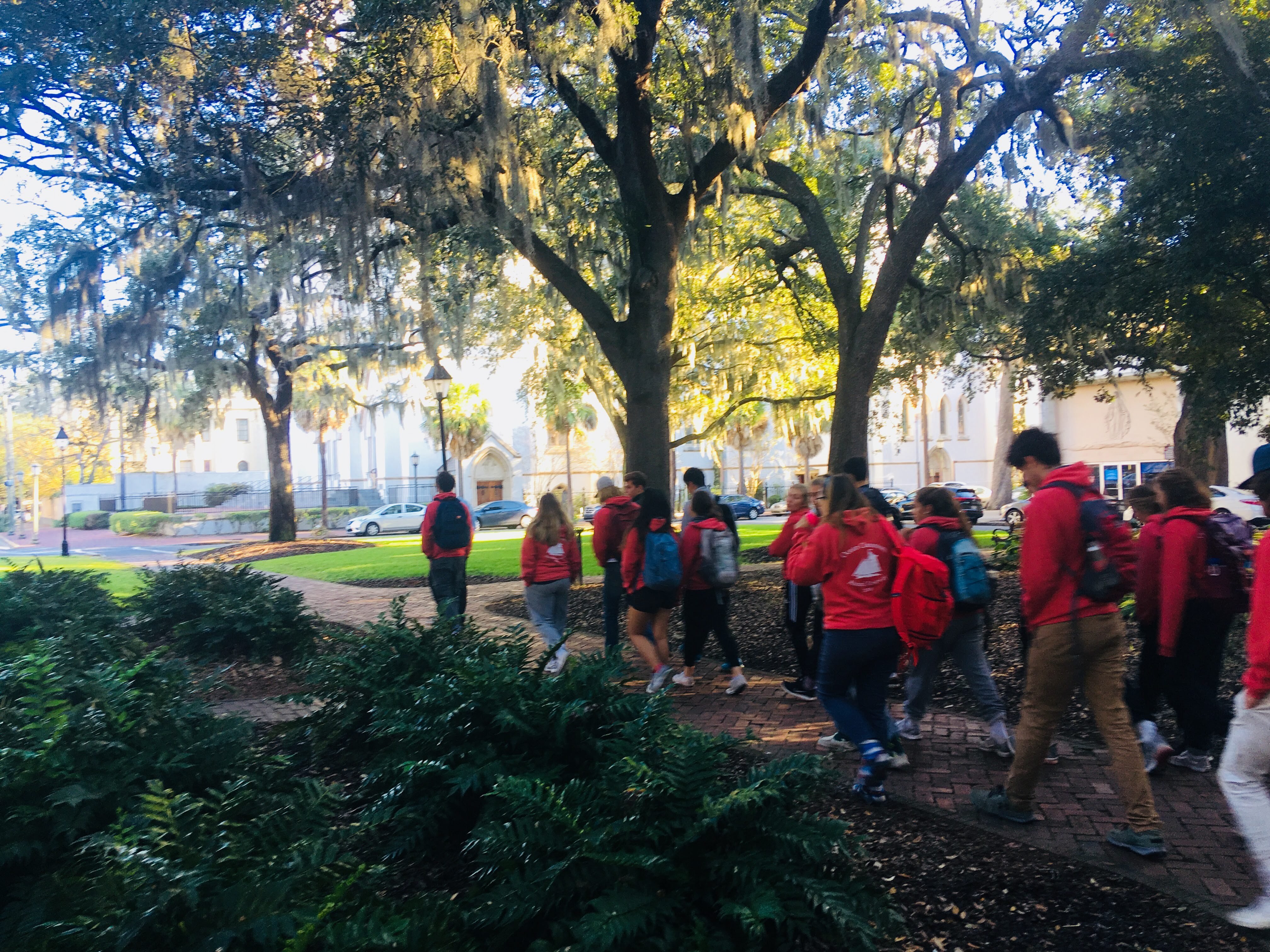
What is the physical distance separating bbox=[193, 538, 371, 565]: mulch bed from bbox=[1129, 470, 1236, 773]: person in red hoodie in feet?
74.4

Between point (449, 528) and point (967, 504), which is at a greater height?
point (449, 528)

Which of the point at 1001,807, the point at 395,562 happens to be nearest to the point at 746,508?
the point at 395,562

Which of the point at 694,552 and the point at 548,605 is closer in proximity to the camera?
the point at 694,552

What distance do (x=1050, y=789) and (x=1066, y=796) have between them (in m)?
0.12

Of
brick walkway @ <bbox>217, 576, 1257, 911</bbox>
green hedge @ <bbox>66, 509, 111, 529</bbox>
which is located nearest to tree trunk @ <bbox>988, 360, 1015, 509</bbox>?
brick walkway @ <bbox>217, 576, 1257, 911</bbox>

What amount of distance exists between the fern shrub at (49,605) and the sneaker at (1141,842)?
292 inches

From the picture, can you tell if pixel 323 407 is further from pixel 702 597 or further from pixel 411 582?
pixel 702 597

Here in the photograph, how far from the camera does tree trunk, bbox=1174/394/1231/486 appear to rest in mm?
12039

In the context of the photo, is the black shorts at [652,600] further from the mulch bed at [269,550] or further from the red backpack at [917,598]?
the mulch bed at [269,550]

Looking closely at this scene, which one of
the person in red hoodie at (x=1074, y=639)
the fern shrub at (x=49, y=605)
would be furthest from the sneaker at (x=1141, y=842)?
the fern shrub at (x=49, y=605)

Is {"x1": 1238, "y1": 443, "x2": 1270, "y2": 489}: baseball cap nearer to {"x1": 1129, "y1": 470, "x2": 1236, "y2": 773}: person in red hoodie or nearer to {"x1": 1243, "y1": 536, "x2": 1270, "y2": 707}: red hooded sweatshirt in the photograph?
{"x1": 1243, "y1": 536, "x2": 1270, "y2": 707}: red hooded sweatshirt

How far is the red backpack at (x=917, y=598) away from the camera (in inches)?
193

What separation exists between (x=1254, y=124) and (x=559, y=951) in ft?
37.3

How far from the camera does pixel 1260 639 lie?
3408mm
